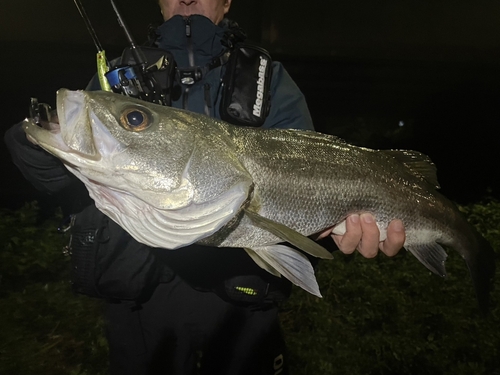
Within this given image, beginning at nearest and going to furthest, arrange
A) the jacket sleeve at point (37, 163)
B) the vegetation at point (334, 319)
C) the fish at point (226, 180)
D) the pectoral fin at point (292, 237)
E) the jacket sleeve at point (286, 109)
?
the fish at point (226, 180) < the pectoral fin at point (292, 237) < the jacket sleeve at point (37, 163) < the jacket sleeve at point (286, 109) < the vegetation at point (334, 319)

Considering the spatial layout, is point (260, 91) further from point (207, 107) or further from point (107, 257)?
point (107, 257)

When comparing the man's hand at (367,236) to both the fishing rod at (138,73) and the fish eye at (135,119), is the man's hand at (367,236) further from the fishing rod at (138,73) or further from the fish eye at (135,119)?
the fishing rod at (138,73)

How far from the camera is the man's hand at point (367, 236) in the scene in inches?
81.4

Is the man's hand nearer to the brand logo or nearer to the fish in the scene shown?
the fish

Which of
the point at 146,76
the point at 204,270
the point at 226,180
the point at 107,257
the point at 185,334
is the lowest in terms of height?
the point at 185,334

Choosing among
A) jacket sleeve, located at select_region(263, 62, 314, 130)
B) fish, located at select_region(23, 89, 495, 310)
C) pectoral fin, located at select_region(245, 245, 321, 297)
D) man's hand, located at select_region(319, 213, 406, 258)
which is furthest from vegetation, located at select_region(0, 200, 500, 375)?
jacket sleeve, located at select_region(263, 62, 314, 130)

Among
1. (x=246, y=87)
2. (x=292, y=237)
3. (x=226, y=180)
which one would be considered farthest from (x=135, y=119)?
(x=246, y=87)

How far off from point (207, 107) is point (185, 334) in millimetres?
1556

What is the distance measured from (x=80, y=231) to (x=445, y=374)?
364cm

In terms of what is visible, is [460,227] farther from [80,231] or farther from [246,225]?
[80,231]

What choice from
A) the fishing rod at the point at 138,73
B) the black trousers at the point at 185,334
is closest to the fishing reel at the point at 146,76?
the fishing rod at the point at 138,73

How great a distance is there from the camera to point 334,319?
4.38 meters

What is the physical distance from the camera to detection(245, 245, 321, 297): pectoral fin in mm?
1817

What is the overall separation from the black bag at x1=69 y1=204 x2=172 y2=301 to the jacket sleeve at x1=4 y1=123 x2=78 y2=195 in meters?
0.30
